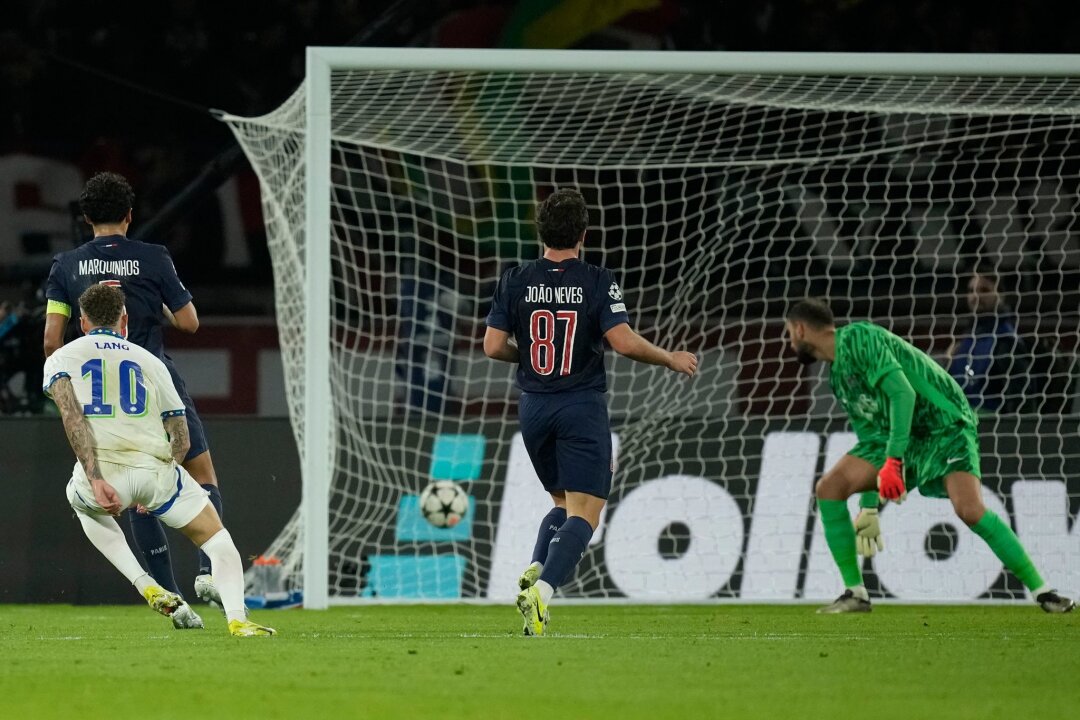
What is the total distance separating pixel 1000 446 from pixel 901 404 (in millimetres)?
1967

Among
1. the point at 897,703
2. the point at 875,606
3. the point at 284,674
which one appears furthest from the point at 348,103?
the point at 897,703

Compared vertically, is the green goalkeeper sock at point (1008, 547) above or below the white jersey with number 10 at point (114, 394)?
below

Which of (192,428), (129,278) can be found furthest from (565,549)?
(129,278)

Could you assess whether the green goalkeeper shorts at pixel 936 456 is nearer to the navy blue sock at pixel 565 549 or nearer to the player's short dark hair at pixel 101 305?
the navy blue sock at pixel 565 549

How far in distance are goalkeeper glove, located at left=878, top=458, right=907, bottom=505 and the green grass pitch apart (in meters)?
0.57

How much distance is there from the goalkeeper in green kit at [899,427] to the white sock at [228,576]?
2877 mm

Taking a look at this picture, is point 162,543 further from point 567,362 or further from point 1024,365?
point 1024,365

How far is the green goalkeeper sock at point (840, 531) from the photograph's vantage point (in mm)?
7773

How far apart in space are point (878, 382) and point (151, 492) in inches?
127

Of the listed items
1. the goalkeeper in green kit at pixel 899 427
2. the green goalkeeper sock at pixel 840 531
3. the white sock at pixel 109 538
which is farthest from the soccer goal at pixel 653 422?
the white sock at pixel 109 538

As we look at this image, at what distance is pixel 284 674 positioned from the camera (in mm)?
4832

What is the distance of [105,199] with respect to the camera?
22.5 feet

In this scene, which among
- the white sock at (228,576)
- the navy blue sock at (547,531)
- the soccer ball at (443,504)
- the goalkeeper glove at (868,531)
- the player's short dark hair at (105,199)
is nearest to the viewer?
the white sock at (228,576)

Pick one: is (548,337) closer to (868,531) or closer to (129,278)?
(129,278)
